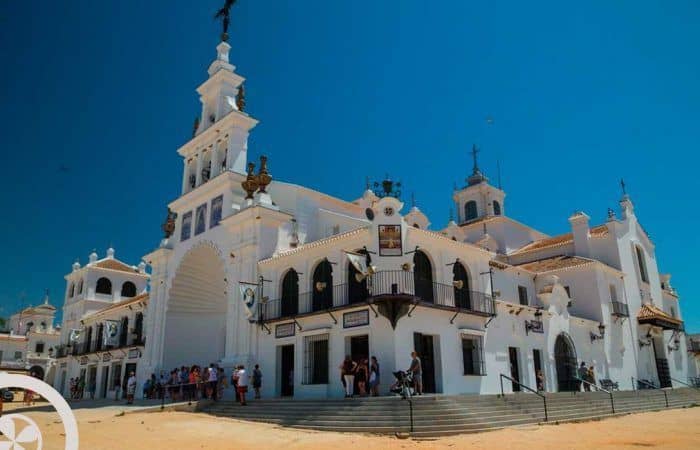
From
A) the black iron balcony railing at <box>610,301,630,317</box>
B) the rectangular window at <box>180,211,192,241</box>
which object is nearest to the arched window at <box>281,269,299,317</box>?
the rectangular window at <box>180,211,192,241</box>

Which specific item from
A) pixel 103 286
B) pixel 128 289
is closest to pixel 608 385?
pixel 128 289

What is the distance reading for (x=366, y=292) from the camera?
1928 centimetres

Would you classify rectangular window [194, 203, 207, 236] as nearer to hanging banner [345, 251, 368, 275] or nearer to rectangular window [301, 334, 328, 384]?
rectangular window [301, 334, 328, 384]

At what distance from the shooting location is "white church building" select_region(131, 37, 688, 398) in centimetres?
1892

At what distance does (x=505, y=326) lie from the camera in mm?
22297

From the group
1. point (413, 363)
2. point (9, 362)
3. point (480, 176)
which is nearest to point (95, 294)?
point (9, 362)

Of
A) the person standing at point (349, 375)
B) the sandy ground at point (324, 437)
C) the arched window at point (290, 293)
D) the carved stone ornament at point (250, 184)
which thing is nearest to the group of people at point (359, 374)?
the person standing at point (349, 375)

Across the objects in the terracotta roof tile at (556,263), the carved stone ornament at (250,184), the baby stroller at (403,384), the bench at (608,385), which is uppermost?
the carved stone ornament at (250,184)

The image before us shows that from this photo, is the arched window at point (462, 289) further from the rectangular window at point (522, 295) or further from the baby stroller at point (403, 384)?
the rectangular window at point (522, 295)

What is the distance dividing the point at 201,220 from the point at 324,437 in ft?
58.6

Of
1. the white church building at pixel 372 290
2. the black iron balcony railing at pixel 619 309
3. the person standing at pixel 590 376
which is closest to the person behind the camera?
the white church building at pixel 372 290

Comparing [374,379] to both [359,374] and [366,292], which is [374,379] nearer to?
[359,374]

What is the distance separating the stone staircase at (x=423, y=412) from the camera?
43.6 feet

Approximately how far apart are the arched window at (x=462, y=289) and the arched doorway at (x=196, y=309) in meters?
12.6
